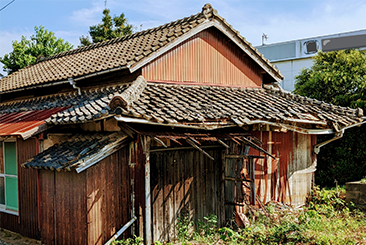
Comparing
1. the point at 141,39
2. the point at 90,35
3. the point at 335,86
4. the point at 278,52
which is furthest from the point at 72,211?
the point at 278,52

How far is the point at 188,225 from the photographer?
7953 mm

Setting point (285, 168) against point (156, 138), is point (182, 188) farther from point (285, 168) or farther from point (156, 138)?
point (285, 168)

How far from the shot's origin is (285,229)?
6945 millimetres

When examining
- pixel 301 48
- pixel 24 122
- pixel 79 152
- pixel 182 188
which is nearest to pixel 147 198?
pixel 182 188

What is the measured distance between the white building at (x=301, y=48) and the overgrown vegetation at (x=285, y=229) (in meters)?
20.7

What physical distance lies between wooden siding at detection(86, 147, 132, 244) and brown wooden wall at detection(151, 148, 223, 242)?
0.64 meters

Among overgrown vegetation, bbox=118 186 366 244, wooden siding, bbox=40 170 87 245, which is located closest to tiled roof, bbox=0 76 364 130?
wooden siding, bbox=40 170 87 245

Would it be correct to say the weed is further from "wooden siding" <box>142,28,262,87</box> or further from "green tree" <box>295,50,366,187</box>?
"green tree" <box>295,50,366,187</box>

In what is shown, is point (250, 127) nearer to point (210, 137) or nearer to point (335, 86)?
point (210, 137)

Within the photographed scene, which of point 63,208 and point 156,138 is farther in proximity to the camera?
point 63,208

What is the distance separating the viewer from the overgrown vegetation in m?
6.76

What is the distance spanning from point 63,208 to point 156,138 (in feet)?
8.93

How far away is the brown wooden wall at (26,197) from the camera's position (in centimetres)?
827

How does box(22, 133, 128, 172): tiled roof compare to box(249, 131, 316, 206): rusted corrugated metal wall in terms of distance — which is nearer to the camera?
box(22, 133, 128, 172): tiled roof
